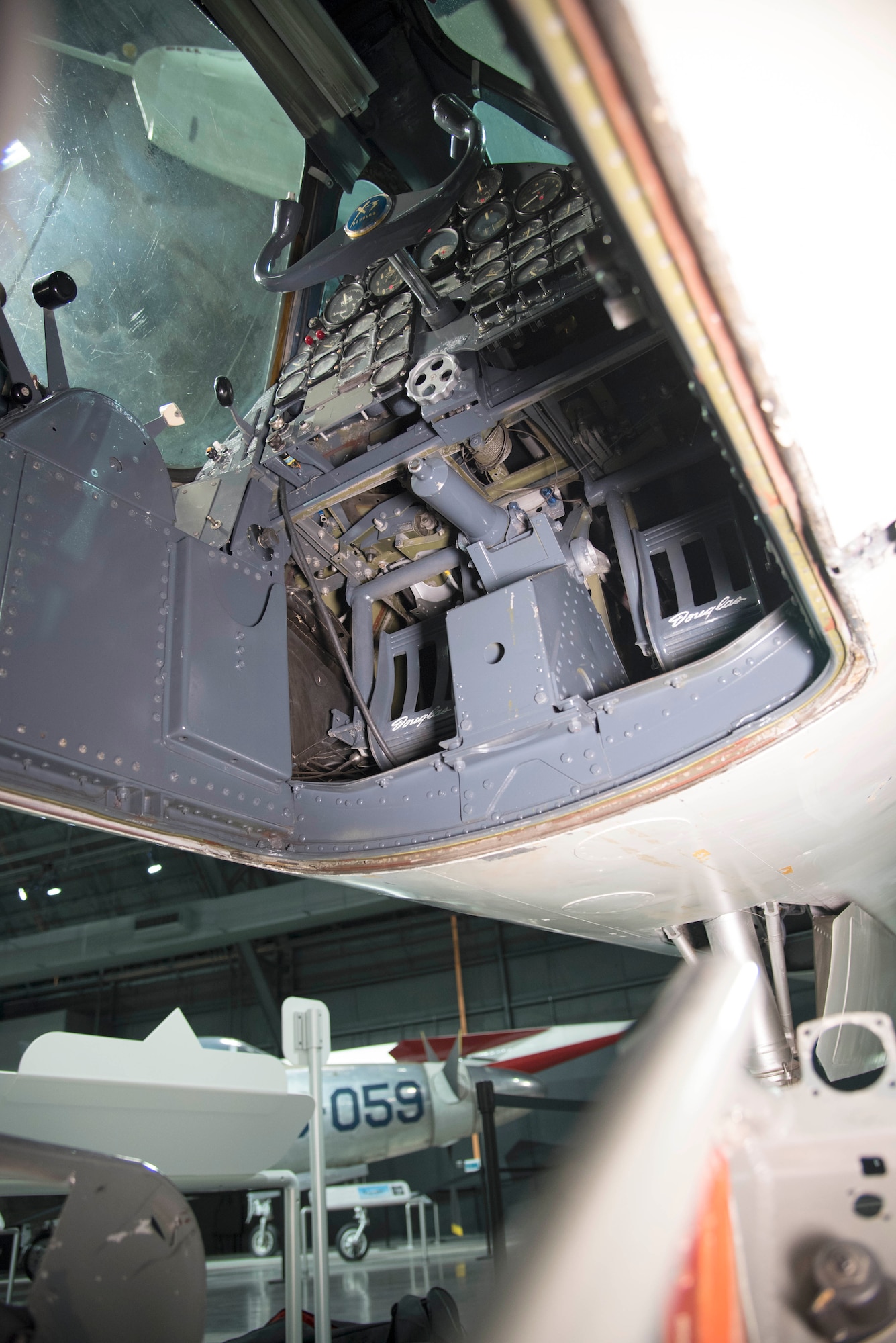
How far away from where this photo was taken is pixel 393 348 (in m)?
3.03

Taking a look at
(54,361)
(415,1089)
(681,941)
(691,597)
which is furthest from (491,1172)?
(415,1089)

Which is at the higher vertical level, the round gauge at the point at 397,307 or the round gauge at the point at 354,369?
the round gauge at the point at 397,307

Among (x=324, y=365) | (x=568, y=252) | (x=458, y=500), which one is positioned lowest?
(x=458, y=500)

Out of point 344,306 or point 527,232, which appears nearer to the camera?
point 527,232

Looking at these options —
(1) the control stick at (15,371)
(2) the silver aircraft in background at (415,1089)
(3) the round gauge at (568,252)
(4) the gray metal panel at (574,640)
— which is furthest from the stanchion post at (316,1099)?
(2) the silver aircraft in background at (415,1089)

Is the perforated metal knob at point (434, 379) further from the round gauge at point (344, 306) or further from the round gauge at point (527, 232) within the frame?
the round gauge at point (344, 306)

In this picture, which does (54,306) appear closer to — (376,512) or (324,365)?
(324,365)

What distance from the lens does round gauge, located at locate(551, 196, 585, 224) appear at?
2764 millimetres

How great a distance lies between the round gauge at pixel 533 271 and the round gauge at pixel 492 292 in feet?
0.16

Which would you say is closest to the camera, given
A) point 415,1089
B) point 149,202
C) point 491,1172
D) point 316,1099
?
point 316,1099

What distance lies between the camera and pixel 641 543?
10.2 ft

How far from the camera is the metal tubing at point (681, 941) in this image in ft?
12.5

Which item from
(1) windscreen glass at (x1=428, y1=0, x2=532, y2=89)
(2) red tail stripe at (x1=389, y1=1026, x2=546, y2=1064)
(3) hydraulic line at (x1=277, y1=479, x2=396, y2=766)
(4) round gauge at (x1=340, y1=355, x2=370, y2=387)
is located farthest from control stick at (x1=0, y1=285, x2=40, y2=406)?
(2) red tail stripe at (x1=389, y1=1026, x2=546, y2=1064)

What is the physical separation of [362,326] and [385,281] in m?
0.27
